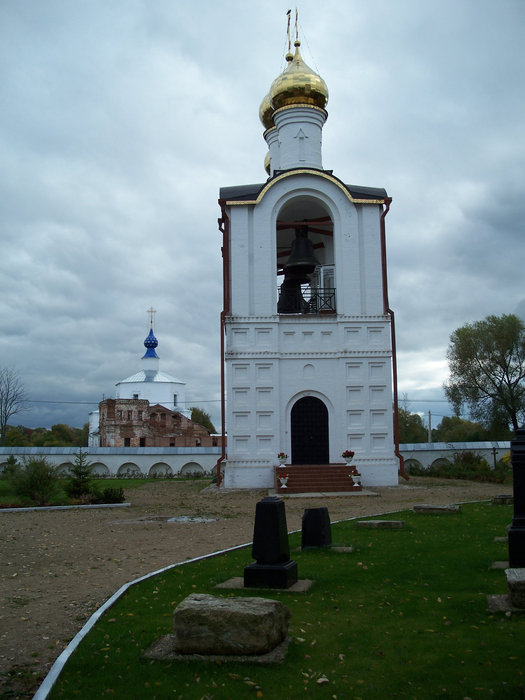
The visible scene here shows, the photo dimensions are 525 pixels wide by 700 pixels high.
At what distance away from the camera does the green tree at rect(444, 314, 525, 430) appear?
3991 cm

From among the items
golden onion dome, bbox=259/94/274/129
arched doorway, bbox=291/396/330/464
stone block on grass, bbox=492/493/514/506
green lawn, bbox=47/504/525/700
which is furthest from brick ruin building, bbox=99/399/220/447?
green lawn, bbox=47/504/525/700

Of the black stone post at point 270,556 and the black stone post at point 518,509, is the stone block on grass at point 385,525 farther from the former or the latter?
the black stone post at point 270,556

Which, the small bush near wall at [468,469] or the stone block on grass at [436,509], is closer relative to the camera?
the stone block on grass at [436,509]

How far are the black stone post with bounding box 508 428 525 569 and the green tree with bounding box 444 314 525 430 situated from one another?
34.5m

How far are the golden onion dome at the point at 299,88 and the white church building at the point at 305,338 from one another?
330cm

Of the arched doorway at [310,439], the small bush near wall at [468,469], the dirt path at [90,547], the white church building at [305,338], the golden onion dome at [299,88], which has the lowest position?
the dirt path at [90,547]

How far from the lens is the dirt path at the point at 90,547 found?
577cm

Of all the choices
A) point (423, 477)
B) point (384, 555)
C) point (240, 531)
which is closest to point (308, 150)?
point (423, 477)

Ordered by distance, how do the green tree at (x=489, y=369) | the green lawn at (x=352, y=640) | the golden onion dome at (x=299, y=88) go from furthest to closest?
the green tree at (x=489, y=369)
the golden onion dome at (x=299, y=88)
the green lawn at (x=352, y=640)

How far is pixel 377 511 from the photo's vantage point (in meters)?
14.4

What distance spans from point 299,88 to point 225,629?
24076 millimetres

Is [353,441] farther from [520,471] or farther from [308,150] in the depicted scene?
→ [520,471]

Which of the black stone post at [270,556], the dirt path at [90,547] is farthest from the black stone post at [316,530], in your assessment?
the black stone post at [270,556]

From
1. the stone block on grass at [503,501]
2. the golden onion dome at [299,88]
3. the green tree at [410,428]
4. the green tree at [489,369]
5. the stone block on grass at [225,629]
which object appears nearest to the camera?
the stone block on grass at [225,629]
